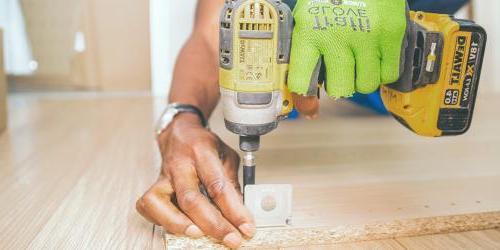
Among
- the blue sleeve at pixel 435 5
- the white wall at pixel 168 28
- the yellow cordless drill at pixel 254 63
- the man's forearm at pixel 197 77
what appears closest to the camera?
the yellow cordless drill at pixel 254 63

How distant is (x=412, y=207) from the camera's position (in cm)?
123

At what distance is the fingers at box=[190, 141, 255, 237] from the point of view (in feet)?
3.46

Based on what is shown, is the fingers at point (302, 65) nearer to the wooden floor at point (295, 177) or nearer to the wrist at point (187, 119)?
the wooden floor at point (295, 177)

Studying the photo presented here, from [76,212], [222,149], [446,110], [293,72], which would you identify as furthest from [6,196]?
[446,110]

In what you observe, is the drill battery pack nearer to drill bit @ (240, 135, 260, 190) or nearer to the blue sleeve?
drill bit @ (240, 135, 260, 190)

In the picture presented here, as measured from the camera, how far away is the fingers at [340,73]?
3.37 ft

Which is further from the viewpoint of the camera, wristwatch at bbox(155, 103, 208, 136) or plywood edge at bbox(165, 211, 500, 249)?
wristwatch at bbox(155, 103, 208, 136)

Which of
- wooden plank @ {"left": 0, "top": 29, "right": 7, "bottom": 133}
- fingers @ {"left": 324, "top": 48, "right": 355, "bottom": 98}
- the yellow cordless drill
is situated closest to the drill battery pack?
fingers @ {"left": 324, "top": 48, "right": 355, "bottom": 98}

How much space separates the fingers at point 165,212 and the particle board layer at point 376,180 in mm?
24

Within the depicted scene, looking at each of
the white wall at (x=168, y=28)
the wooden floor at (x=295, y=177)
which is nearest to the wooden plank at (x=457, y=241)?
the wooden floor at (x=295, y=177)

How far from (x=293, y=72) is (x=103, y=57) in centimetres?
227

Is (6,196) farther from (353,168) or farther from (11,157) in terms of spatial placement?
(353,168)

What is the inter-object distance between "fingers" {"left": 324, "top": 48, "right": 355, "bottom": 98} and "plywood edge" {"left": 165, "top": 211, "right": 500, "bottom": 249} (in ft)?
0.97

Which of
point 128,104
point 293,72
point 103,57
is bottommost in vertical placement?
point 128,104
